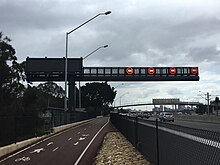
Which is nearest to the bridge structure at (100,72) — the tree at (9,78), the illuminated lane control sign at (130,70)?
the illuminated lane control sign at (130,70)

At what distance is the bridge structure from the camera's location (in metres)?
50.2

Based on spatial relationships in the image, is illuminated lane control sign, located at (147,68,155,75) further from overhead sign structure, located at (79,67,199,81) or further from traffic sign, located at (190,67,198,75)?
traffic sign, located at (190,67,198,75)

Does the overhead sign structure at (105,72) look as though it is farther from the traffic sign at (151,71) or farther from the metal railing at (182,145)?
the metal railing at (182,145)

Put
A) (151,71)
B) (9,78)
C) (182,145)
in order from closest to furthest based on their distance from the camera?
(182,145) → (9,78) → (151,71)

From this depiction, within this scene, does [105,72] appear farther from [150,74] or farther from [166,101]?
[166,101]

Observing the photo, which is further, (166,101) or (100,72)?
(166,101)

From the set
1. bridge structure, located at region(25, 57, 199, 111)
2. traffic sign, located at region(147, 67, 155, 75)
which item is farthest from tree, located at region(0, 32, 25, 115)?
traffic sign, located at region(147, 67, 155, 75)

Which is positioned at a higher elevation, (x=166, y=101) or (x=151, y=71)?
(x=151, y=71)

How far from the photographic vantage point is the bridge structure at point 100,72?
5019cm

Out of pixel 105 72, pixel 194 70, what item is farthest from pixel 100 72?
pixel 194 70

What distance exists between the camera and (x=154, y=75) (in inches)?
1976

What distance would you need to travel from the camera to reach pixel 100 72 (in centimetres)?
5103

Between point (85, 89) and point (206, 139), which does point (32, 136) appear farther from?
point (85, 89)

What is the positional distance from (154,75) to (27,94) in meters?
21.9
